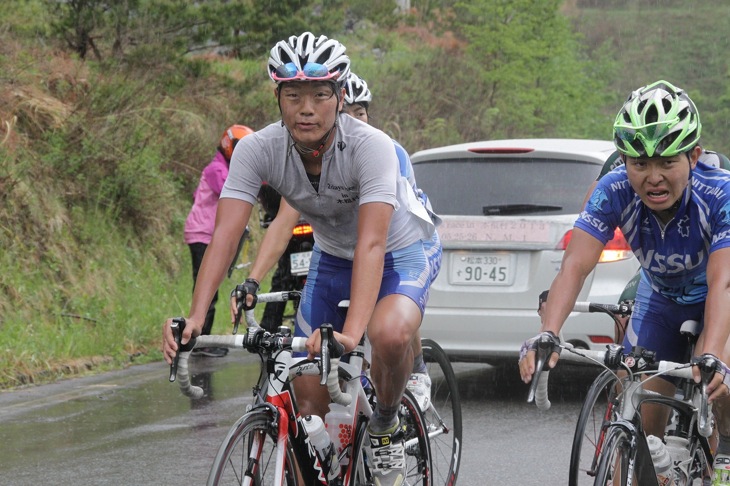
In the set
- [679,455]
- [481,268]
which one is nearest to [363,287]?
[679,455]

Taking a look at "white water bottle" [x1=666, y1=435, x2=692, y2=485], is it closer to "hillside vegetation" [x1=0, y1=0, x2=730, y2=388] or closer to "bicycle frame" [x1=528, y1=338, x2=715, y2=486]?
"bicycle frame" [x1=528, y1=338, x2=715, y2=486]

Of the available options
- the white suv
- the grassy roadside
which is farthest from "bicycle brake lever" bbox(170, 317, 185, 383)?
the grassy roadside

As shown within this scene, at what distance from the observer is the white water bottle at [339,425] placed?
5.01 metres

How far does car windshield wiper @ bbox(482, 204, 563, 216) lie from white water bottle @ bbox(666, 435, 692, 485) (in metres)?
4.06

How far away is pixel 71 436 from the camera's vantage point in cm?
782

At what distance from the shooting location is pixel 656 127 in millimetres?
4441

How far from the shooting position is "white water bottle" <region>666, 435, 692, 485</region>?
4.84 m

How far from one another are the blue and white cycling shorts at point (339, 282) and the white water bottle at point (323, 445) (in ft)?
1.97

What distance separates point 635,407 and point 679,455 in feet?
1.59

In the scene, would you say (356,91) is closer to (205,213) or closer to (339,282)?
(339,282)

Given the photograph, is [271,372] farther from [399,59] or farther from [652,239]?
[399,59]

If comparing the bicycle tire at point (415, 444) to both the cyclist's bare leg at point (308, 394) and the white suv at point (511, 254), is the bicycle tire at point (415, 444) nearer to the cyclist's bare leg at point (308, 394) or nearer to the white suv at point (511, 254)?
the cyclist's bare leg at point (308, 394)

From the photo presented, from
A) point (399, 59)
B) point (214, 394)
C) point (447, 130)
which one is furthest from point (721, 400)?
point (399, 59)

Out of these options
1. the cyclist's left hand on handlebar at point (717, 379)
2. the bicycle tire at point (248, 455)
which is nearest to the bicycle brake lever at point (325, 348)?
the bicycle tire at point (248, 455)
